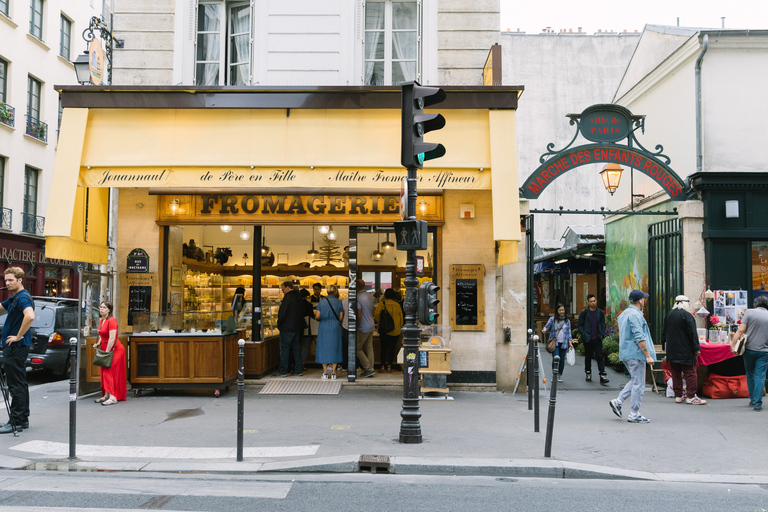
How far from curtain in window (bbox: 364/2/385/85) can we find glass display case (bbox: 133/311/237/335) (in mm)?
5151

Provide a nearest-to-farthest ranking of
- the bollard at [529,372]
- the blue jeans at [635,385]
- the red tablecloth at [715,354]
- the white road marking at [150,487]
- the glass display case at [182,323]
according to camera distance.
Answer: the white road marking at [150,487] < the blue jeans at [635,385] < the bollard at [529,372] < the glass display case at [182,323] < the red tablecloth at [715,354]

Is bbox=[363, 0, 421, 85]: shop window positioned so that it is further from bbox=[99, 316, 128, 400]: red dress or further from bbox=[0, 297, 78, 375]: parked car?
bbox=[0, 297, 78, 375]: parked car

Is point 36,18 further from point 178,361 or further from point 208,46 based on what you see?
point 178,361

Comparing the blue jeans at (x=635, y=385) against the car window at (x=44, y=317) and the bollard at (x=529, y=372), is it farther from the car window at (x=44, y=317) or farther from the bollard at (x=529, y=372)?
the car window at (x=44, y=317)

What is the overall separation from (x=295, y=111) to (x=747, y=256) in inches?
347

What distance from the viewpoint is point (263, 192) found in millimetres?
12367

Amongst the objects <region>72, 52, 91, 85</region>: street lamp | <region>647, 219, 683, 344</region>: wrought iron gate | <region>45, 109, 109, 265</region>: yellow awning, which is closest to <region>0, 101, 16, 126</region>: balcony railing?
<region>72, 52, 91, 85</region>: street lamp

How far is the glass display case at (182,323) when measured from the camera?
1141 cm

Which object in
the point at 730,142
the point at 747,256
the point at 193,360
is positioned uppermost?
the point at 730,142

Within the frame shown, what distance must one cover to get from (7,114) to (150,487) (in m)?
23.4

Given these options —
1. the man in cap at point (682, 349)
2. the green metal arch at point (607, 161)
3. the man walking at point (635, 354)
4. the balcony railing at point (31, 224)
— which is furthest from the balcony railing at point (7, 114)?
the man in cap at point (682, 349)

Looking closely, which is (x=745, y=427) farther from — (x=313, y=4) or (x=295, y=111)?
(x=313, y=4)

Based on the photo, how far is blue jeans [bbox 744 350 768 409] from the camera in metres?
10.5

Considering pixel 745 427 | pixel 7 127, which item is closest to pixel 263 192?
pixel 745 427
